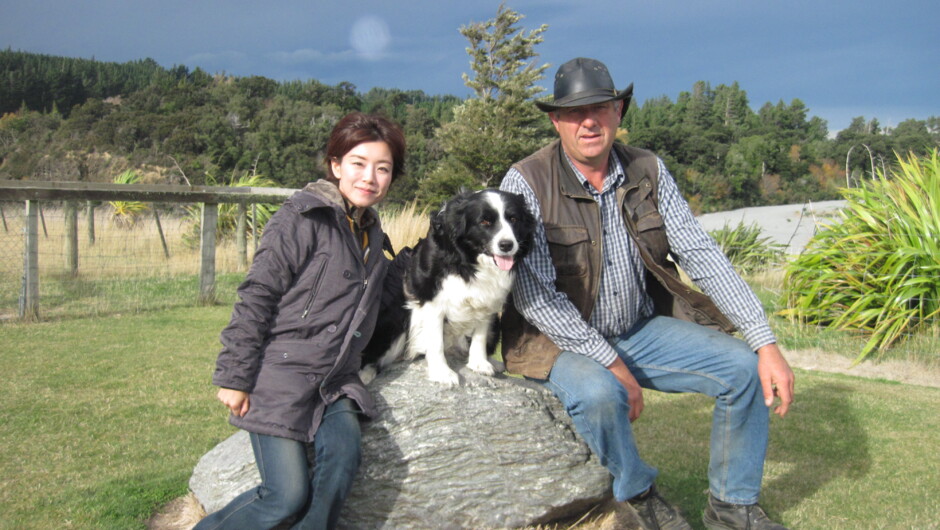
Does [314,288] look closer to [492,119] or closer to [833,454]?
[833,454]

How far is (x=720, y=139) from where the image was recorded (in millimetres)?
45875

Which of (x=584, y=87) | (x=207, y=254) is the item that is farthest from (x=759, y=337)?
(x=207, y=254)

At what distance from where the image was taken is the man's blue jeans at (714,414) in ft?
9.09

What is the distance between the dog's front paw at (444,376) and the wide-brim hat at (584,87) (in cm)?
135

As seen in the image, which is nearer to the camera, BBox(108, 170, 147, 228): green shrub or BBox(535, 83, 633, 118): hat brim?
BBox(535, 83, 633, 118): hat brim

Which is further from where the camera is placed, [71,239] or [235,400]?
[71,239]

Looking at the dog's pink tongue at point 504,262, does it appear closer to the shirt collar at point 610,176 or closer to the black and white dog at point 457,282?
the black and white dog at point 457,282

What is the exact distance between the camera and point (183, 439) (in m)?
4.28

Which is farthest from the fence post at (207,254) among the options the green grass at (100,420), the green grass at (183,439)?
the green grass at (183,439)

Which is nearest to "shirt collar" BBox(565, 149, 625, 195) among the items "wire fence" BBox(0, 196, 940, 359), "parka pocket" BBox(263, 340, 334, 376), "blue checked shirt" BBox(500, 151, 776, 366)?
"blue checked shirt" BBox(500, 151, 776, 366)

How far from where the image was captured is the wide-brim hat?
3102 mm

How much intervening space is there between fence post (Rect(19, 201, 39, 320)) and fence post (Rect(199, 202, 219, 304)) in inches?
76.1

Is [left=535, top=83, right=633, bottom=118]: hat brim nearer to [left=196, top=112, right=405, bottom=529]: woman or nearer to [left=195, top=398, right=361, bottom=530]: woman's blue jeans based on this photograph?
[left=196, top=112, right=405, bottom=529]: woman

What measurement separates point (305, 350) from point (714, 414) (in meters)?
1.78
